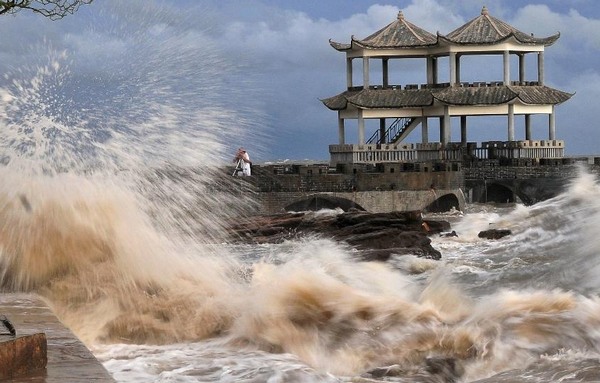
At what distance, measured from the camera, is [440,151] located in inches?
1973

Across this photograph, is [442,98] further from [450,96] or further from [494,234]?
[494,234]

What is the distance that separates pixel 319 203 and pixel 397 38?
1685 centimetres

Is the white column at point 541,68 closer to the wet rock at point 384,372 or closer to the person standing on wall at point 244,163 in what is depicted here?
the person standing on wall at point 244,163

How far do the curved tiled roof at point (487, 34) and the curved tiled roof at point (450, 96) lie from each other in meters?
2.14

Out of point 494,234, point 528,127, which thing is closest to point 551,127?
point 528,127

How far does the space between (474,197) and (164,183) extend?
31.5 meters

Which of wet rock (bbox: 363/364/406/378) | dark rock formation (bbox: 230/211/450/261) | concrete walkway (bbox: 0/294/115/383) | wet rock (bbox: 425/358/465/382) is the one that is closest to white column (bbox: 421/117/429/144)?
dark rock formation (bbox: 230/211/450/261)

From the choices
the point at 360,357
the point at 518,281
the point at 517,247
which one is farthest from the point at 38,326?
the point at 517,247

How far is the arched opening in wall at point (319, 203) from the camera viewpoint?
37844 millimetres

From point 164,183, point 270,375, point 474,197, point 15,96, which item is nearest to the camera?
point 270,375

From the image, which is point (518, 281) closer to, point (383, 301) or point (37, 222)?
point (383, 301)

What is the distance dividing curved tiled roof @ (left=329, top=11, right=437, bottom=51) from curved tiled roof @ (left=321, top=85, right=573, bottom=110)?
2161mm

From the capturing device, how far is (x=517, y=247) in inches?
868

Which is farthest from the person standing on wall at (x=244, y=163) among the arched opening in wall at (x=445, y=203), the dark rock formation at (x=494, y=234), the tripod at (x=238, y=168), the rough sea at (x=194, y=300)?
the rough sea at (x=194, y=300)
